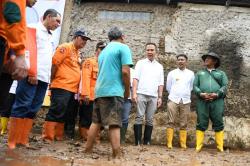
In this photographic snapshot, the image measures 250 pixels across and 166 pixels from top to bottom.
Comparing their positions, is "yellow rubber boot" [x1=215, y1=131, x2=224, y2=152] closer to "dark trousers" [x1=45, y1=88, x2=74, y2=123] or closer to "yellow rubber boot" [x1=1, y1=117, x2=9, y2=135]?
"dark trousers" [x1=45, y1=88, x2=74, y2=123]

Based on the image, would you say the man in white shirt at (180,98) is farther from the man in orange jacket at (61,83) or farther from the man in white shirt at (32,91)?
the man in white shirt at (32,91)

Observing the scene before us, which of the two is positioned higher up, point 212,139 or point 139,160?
point 212,139

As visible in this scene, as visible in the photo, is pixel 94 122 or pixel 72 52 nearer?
pixel 94 122

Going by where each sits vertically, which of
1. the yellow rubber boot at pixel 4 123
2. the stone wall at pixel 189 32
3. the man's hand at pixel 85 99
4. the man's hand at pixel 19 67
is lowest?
the yellow rubber boot at pixel 4 123

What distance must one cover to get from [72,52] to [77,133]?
1797mm

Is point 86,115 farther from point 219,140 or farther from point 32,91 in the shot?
point 219,140

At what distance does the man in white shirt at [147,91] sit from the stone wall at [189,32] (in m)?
1.24

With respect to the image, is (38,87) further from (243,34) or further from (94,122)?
(243,34)

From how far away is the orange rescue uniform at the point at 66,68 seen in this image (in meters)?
5.93

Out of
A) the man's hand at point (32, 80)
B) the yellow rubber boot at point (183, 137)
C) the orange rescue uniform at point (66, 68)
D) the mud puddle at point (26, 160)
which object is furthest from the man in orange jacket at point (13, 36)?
the yellow rubber boot at point (183, 137)

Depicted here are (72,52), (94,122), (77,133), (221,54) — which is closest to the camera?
(94,122)

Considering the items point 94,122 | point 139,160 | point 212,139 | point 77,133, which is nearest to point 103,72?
point 94,122

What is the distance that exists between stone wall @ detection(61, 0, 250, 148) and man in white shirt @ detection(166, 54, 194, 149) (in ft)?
3.33

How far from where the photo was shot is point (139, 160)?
15.8ft
